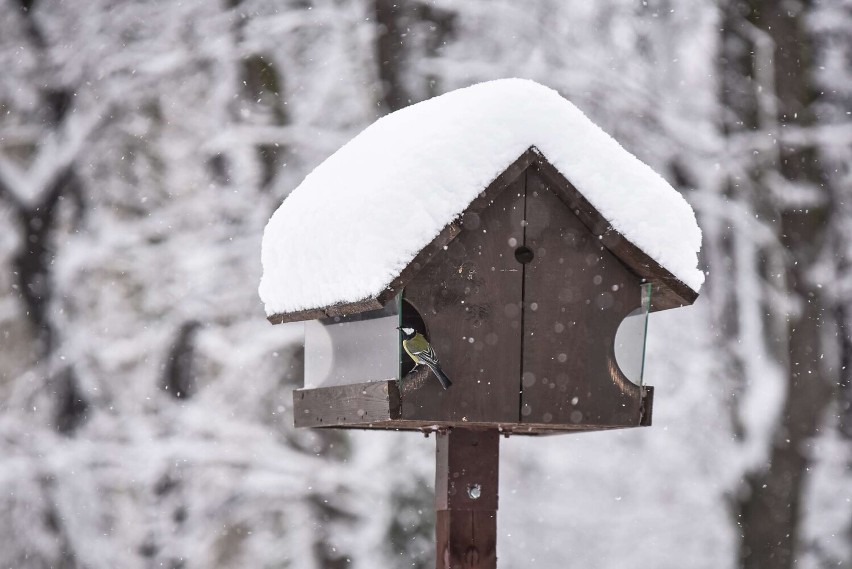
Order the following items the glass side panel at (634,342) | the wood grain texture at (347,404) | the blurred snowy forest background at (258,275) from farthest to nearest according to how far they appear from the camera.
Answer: the blurred snowy forest background at (258,275) < the glass side panel at (634,342) < the wood grain texture at (347,404)

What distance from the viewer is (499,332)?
2.39 m

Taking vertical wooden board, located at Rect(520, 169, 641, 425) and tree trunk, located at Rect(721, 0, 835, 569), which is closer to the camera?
vertical wooden board, located at Rect(520, 169, 641, 425)

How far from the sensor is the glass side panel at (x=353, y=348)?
2406 mm

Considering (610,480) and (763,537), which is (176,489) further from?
(763,537)

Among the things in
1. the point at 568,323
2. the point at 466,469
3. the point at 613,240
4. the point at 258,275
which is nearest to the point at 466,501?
the point at 466,469

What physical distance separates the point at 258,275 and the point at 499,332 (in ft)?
12.6

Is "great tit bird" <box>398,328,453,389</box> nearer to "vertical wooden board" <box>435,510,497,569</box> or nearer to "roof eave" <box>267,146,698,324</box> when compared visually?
"roof eave" <box>267,146,698,324</box>

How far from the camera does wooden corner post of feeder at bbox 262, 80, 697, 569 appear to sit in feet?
7.59

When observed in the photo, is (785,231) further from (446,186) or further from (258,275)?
(446,186)

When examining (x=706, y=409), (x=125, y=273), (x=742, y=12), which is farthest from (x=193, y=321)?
(x=742, y=12)

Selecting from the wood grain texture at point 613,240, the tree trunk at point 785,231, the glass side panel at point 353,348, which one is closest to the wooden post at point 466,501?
the glass side panel at point 353,348

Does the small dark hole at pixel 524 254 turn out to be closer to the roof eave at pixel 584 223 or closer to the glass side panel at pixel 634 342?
the roof eave at pixel 584 223

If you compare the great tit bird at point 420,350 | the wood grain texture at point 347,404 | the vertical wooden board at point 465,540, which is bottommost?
the vertical wooden board at point 465,540

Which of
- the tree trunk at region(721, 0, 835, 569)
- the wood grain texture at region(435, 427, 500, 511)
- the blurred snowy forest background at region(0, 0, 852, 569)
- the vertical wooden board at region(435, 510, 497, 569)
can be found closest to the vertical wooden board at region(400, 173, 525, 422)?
the wood grain texture at region(435, 427, 500, 511)
